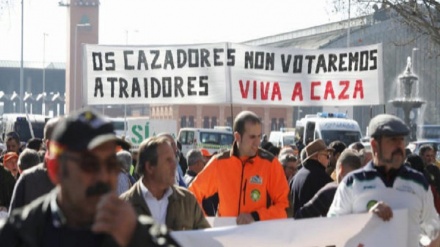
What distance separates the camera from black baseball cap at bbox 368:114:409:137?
7.13 meters

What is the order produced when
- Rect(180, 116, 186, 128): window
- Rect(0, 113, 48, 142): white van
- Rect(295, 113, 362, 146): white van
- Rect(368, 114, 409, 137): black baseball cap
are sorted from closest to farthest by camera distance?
Rect(368, 114, 409, 137): black baseball cap, Rect(295, 113, 362, 146): white van, Rect(0, 113, 48, 142): white van, Rect(180, 116, 186, 128): window

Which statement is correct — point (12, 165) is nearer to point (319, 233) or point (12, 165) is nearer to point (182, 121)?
point (319, 233)

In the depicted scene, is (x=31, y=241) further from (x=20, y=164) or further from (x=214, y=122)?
(x=214, y=122)

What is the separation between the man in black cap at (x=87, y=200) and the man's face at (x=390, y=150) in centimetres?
352

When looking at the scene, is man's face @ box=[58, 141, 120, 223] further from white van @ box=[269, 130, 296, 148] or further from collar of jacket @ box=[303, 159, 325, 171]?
white van @ box=[269, 130, 296, 148]

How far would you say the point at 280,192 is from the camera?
8.90 metres

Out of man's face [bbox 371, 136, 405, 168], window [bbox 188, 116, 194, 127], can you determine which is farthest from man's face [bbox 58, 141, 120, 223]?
window [bbox 188, 116, 194, 127]

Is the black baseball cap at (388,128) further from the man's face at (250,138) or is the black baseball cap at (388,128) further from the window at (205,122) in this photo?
the window at (205,122)

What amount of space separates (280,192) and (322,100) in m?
7.56

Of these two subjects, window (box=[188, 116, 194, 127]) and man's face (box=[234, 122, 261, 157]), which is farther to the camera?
window (box=[188, 116, 194, 127])

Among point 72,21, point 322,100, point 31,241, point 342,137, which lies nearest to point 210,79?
point 322,100

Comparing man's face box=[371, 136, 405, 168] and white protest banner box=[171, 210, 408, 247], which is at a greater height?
man's face box=[371, 136, 405, 168]

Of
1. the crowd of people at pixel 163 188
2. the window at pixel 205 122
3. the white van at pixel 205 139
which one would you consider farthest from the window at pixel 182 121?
the crowd of people at pixel 163 188

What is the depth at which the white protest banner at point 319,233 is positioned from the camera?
758 cm
